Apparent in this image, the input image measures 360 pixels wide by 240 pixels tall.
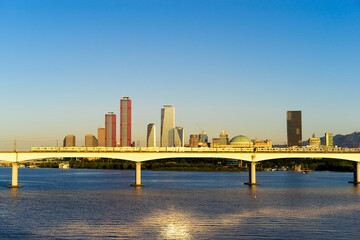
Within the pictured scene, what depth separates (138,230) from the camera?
2248 inches

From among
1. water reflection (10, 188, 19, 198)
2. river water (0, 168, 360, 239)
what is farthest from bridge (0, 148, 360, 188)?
river water (0, 168, 360, 239)

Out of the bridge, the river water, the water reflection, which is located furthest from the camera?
the bridge

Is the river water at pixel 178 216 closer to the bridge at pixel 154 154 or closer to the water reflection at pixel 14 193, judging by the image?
the water reflection at pixel 14 193

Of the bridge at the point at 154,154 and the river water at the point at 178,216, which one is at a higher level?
the bridge at the point at 154,154

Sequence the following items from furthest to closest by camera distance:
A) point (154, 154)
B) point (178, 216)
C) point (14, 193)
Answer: point (154, 154) < point (14, 193) < point (178, 216)

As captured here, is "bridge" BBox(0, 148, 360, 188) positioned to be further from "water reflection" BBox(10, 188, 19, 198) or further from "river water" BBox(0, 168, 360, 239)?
"river water" BBox(0, 168, 360, 239)

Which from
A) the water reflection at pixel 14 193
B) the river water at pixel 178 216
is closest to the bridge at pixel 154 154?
the water reflection at pixel 14 193

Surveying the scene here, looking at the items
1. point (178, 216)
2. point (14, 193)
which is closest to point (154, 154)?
point (14, 193)

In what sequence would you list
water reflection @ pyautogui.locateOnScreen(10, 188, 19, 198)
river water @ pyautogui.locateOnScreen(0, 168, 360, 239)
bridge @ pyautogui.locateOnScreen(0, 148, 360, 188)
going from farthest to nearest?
bridge @ pyautogui.locateOnScreen(0, 148, 360, 188) < water reflection @ pyautogui.locateOnScreen(10, 188, 19, 198) < river water @ pyautogui.locateOnScreen(0, 168, 360, 239)

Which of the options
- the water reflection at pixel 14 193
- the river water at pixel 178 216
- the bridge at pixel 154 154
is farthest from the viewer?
the bridge at pixel 154 154

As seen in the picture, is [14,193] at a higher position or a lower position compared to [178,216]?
lower

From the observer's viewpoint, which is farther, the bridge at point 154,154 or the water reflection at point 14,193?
the bridge at point 154,154

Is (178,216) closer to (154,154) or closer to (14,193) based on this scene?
(14,193)

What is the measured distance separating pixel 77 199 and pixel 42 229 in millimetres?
Answer: 33895
